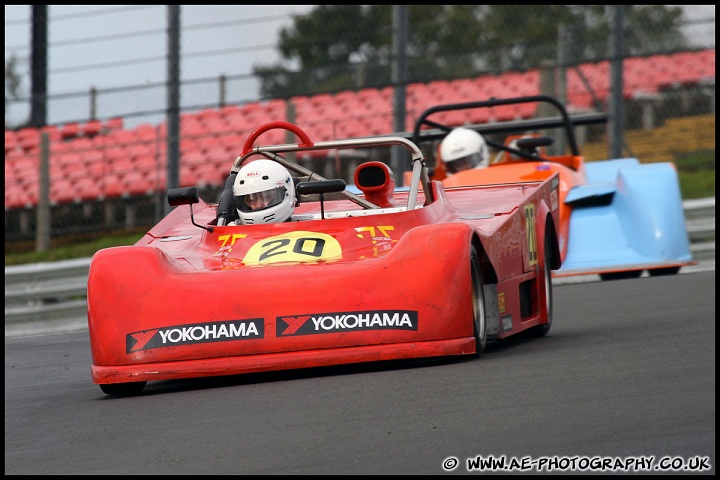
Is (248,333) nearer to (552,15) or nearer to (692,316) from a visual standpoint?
(692,316)

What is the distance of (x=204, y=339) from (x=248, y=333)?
18 centimetres

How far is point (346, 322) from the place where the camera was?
522 cm

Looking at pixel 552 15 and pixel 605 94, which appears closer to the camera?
pixel 605 94

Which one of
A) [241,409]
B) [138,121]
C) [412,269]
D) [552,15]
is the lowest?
[241,409]

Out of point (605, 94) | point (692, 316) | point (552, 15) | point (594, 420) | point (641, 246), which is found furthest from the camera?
point (552, 15)

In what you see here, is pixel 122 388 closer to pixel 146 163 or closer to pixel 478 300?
pixel 478 300

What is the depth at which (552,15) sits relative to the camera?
14.0 meters

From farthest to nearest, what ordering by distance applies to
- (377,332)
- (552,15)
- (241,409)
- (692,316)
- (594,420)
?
(552,15)
(692,316)
(377,332)
(241,409)
(594,420)

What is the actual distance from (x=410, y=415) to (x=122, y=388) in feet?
5.70

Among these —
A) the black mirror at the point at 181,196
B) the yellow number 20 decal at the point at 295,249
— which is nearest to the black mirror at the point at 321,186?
the yellow number 20 decal at the point at 295,249

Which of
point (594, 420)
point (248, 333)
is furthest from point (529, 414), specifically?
point (248, 333)

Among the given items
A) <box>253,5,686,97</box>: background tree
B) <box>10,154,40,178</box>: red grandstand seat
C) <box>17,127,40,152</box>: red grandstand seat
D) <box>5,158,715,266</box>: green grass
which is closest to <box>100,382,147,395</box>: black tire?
<box>253,5,686,97</box>: background tree

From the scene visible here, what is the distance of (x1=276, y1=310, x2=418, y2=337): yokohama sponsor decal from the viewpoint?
5.21 metres

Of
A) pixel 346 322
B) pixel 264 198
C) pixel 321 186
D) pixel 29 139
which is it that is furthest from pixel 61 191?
pixel 346 322
